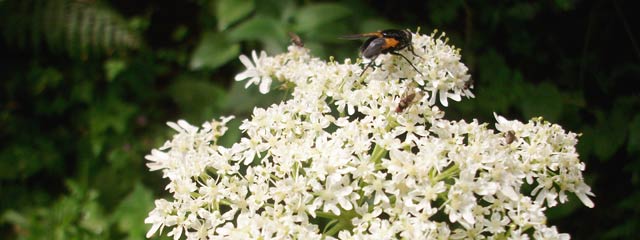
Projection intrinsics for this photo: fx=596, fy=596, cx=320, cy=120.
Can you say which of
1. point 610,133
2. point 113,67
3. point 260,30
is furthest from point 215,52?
point 610,133

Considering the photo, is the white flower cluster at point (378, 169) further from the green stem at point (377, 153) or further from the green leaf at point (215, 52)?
the green leaf at point (215, 52)

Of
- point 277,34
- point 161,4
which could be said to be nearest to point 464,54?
point 277,34

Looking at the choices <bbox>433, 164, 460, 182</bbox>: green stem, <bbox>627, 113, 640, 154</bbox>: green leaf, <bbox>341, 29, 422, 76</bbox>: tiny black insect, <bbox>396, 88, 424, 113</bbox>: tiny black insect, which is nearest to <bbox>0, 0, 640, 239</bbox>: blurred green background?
<bbox>627, 113, 640, 154</bbox>: green leaf

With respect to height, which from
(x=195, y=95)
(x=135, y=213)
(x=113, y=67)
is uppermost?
(x=113, y=67)

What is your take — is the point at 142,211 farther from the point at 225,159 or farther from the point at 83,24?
the point at 83,24

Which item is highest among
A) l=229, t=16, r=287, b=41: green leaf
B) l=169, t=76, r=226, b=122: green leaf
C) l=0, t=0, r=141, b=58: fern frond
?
l=0, t=0, r=141, b=58: fern frond

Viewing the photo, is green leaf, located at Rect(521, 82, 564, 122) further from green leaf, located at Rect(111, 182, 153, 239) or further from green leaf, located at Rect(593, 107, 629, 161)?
green leaf, located at Rect(111, 182, 153, 239)

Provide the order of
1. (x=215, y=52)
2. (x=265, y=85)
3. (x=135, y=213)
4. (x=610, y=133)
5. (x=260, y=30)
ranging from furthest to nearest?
(x=215, y=52)
(x=260, y=30)
(x=135, y=213)
(x=610, y=133)
(x=265, y=85)

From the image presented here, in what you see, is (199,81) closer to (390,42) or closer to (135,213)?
(135,213)
